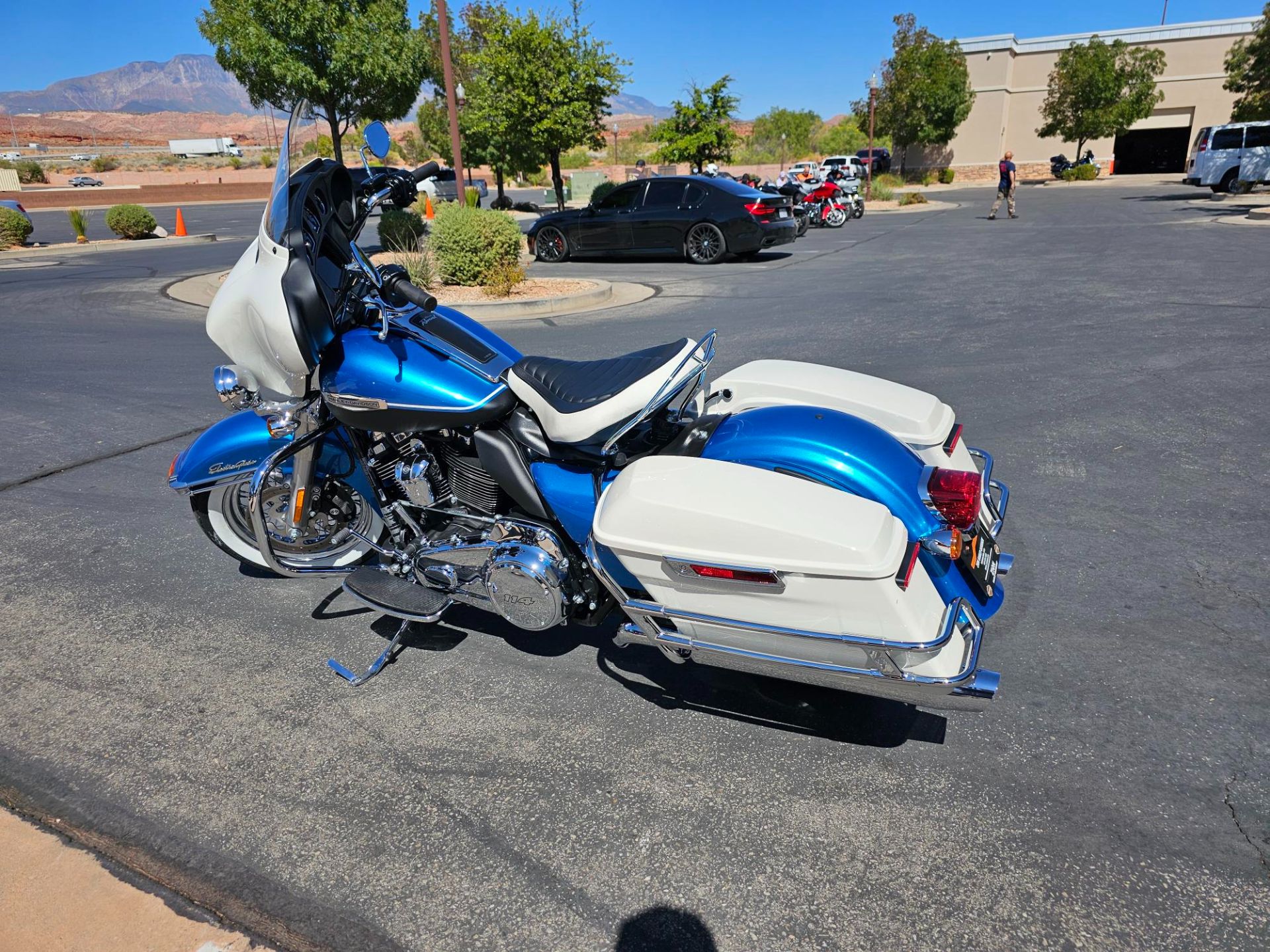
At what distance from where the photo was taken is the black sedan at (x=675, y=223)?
14.4 meters

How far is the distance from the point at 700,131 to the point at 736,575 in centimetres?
2707

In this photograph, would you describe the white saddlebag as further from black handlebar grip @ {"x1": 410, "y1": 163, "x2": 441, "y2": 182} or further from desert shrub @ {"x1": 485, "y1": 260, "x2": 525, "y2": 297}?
desert shrub @ {"x1": 485, "y1": 260, "x2": 525, "y2": 297}

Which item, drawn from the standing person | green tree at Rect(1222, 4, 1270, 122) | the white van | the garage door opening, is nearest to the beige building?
the garage door opening

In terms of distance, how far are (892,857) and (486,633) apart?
75.3 inches

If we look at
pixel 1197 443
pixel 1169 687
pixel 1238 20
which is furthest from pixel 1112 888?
pixel 1238 20

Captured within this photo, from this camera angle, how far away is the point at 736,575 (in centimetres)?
229

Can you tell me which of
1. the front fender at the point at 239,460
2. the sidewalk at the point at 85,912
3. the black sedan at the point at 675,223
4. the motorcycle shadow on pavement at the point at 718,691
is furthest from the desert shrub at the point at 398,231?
the sidewalk at the point at 85,912

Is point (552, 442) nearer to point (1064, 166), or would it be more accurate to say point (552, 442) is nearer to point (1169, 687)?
point (1169, 687)

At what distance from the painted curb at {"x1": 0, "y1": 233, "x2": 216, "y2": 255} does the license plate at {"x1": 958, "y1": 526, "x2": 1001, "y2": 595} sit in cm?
2210

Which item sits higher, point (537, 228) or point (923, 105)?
point (923, 105)

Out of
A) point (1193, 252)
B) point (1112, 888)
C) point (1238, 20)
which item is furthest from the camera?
point (1238, 20)

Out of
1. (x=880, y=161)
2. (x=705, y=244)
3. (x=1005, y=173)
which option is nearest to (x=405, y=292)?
(x=705, y=244)

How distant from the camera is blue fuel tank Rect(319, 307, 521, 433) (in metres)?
2.84

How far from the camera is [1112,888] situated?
212 centimetres
